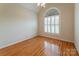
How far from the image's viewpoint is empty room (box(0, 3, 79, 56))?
2.41 metres

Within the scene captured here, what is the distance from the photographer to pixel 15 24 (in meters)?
3.24

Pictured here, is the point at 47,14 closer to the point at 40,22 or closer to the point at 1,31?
the point at 40,22

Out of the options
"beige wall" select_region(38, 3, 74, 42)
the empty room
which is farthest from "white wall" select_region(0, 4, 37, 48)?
"beige wall" select_region(38, 3, 74, 42)

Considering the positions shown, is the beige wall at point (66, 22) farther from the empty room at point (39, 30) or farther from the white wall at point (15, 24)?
the white wall at point (15, 24)

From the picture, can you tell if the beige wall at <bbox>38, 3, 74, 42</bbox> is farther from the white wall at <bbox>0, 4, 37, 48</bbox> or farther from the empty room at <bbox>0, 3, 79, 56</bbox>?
the white wall at <bbox>0, 4, 37, 48</bbox>

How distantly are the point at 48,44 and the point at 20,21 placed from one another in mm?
1409

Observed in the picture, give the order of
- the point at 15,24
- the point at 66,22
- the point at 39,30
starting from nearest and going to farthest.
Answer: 1. the point at 39,30
2. the point at 66,22
3. the point at 15,24

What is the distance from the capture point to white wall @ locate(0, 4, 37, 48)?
2730 mm

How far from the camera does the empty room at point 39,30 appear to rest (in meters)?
2.41

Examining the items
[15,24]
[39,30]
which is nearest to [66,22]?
[39,30]

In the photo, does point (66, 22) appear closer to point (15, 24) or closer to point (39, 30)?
point (39, 30)

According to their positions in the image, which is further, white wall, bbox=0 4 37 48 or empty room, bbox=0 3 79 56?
white wall, bbox=0 4 37 48

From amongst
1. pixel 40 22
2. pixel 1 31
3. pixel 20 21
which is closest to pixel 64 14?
pixel 40 22

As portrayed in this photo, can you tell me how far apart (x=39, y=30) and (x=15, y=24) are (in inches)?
49.0
